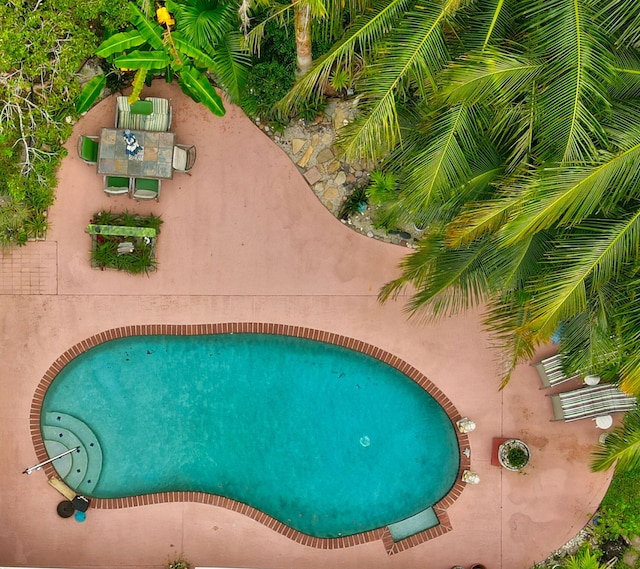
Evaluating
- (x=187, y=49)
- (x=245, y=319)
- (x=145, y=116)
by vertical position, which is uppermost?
(x=187, y=49)

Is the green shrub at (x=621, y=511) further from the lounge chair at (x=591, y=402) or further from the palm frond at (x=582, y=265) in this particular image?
the palm frond at (x=582, y=265)

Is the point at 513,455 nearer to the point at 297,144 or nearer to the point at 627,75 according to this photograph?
the point at 627,75

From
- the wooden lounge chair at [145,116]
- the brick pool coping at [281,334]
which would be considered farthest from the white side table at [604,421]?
the wooden lounge chair at [145,116]

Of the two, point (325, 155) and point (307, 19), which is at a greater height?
point (307, 19)

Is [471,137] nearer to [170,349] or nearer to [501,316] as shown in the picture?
[501,316]

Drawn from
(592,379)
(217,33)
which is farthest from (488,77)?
(592,379)

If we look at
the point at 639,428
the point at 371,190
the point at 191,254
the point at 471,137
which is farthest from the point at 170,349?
the point at 639,428

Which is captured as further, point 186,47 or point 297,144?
point 297,144

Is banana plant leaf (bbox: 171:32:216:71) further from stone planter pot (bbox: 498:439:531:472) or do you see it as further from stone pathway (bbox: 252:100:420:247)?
stone planter pot (bbox: 498:439:531:472)
